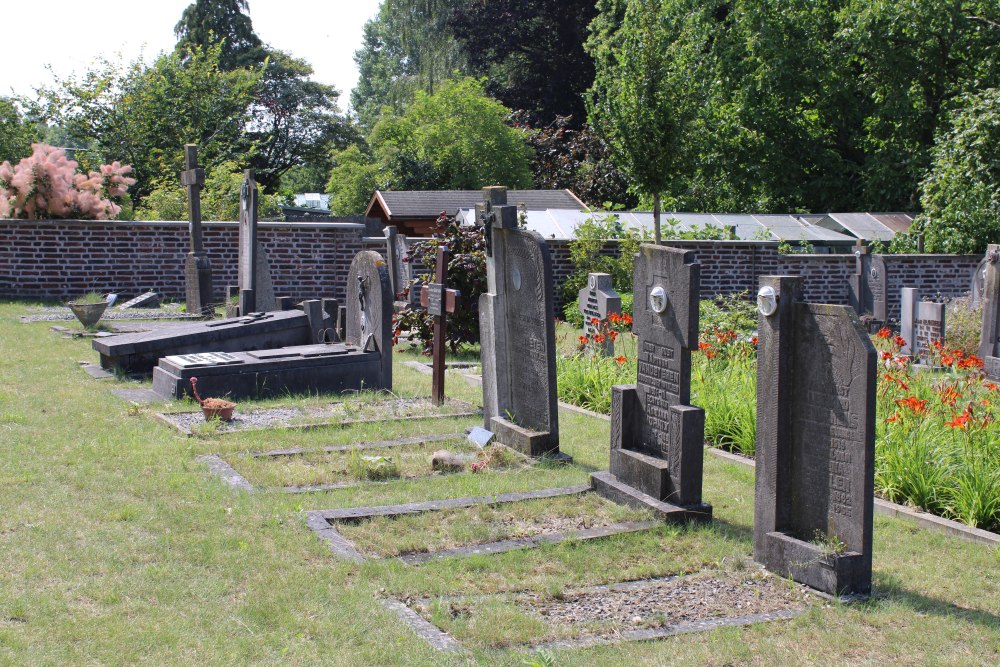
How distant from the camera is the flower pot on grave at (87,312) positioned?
1317 centimetres

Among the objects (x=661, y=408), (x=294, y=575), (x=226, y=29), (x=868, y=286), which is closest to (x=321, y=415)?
(x=661, y=408)

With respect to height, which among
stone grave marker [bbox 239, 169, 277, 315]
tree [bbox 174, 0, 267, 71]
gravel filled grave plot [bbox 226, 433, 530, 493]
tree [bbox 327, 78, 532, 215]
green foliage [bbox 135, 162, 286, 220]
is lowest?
gravel filled grave plot [bbox 226, 433, 530, 493]

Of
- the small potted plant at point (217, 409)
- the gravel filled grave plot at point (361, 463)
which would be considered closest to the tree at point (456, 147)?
the small potted plant at point (217, 409)

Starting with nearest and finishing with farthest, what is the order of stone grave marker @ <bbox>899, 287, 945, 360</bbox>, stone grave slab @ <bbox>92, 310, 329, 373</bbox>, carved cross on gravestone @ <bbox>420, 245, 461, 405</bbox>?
1. carved cross on gravestone @ <bbox>420, 245, 461, 405</bbox>
2. stone grave slab @ <bbox>92, 310, 329, 373</bbox>
3. stone grave marker @ <bbox>899, 287, 945, 360</bbox>

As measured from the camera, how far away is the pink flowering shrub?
17547 mm

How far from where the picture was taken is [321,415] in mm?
8586

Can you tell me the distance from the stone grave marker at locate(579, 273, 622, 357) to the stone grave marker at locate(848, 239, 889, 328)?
8.06 m

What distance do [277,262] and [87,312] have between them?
19.5 ft

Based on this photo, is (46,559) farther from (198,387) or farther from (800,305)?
(198,387)

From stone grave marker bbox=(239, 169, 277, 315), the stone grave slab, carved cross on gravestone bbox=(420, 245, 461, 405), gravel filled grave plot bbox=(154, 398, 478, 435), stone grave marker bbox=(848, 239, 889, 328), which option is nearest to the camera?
gravel filled grave plot bbox=(154, 398, 478, 435)

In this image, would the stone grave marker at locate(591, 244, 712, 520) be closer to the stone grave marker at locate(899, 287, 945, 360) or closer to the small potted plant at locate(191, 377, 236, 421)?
the small potted plant at locate(191, 377, 236, 421)

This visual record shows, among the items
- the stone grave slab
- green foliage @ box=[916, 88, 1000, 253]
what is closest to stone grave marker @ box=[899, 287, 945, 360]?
green foliage @ box=[916, 88, 1000, 253]

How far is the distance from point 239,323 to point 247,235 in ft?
11.8

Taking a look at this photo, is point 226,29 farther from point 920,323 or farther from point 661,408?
point 661,408
